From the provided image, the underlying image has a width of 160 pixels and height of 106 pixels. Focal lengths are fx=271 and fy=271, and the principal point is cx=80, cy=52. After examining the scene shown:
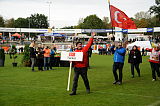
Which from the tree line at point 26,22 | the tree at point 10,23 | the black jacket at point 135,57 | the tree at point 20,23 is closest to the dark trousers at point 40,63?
the black jacket at point 135,57

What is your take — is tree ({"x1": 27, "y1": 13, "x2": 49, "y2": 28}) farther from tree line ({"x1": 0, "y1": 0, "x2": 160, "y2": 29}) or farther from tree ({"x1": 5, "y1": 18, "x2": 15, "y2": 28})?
tree ({"x1": 5, "y1": 18, "x2": 15, "y2": 28})

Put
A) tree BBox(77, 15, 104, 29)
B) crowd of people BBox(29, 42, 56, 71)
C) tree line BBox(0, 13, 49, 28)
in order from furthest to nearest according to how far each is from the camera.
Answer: tree line BBox(0, 13, 49, 28)
tree BBox(77, 15, 104, 29)
crowd of people BBox(29, 42, 56, 71)

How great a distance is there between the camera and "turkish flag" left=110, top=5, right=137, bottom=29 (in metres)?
14.6

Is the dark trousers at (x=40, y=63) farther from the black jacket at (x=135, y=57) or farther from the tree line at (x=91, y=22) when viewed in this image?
the tree line at (x=91, y=22)

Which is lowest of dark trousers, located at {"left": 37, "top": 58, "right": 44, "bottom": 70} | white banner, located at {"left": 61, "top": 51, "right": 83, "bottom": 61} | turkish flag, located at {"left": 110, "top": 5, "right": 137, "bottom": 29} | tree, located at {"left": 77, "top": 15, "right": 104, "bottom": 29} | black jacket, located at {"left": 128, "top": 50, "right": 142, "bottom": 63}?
dark trousers, located at {"left": 37, "top": 58, "right": 44, "bottom": 70}

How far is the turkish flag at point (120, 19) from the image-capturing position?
14.6 m

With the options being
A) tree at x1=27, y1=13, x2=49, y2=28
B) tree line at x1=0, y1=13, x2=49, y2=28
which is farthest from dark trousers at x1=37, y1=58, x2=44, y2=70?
tree at x1=27, y1=13, x2=49, y2=28

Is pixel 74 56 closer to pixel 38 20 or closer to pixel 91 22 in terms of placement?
pixel 91 22

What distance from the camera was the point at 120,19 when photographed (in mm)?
14641

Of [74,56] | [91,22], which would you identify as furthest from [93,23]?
[74,56]

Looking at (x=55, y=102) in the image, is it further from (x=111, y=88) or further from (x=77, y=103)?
(x=111, y=88)

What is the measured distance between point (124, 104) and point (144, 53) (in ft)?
129

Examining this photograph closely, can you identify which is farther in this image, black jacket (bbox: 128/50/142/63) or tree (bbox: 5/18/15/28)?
tree (bbox: 5/18/15/28)

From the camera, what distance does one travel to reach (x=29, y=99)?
29.6 ft
